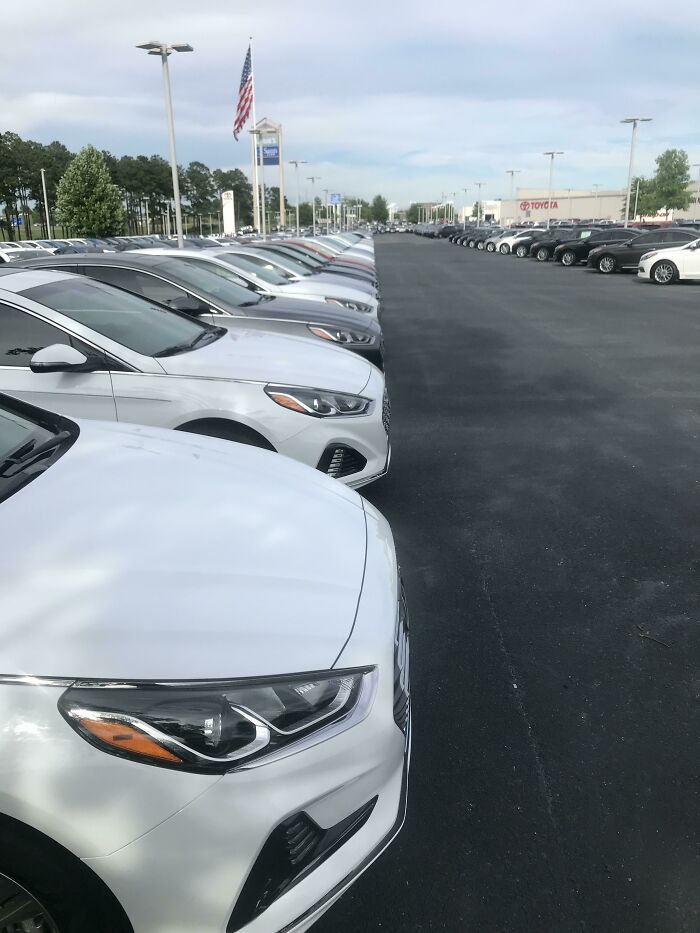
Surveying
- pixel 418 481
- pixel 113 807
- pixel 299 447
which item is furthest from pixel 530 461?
pixel 113 807

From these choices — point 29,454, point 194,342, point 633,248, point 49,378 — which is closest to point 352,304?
point 194,342

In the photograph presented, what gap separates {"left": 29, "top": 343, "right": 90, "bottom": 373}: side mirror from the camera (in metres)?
3.81

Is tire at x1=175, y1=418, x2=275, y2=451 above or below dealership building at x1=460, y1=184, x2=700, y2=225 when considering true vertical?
below

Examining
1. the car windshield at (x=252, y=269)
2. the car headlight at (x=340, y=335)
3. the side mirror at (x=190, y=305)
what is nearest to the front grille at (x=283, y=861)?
the side mirror at (x=190, y=305)

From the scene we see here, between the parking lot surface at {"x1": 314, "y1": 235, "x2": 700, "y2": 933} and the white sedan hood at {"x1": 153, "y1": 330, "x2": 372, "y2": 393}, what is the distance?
Result: 37.8 inches

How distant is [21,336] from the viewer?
4.40m

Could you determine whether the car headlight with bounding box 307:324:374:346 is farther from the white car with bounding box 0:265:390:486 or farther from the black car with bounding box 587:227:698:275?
the black car with bounding box 587:227:698:275

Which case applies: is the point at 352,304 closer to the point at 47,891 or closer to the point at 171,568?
the point at 171,568

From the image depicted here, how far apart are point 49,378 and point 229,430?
42.8 inches

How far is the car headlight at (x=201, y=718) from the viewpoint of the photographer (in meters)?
1.57

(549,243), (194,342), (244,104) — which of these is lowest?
(194,342)

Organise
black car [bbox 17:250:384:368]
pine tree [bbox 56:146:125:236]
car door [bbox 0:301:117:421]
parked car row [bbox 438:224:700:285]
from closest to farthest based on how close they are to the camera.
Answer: car door [bbox 0:301:117:421], black car [bbox 17:250:384:368], parked car row [bbox 438:224:700:285], pine tree [bbox 56:146:125:236]


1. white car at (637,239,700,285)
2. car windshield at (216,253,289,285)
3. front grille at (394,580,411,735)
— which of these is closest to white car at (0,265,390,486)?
front grille at (394,580,411,735)

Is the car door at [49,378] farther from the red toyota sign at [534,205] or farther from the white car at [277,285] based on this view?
the red toyota sign at [534,205]
